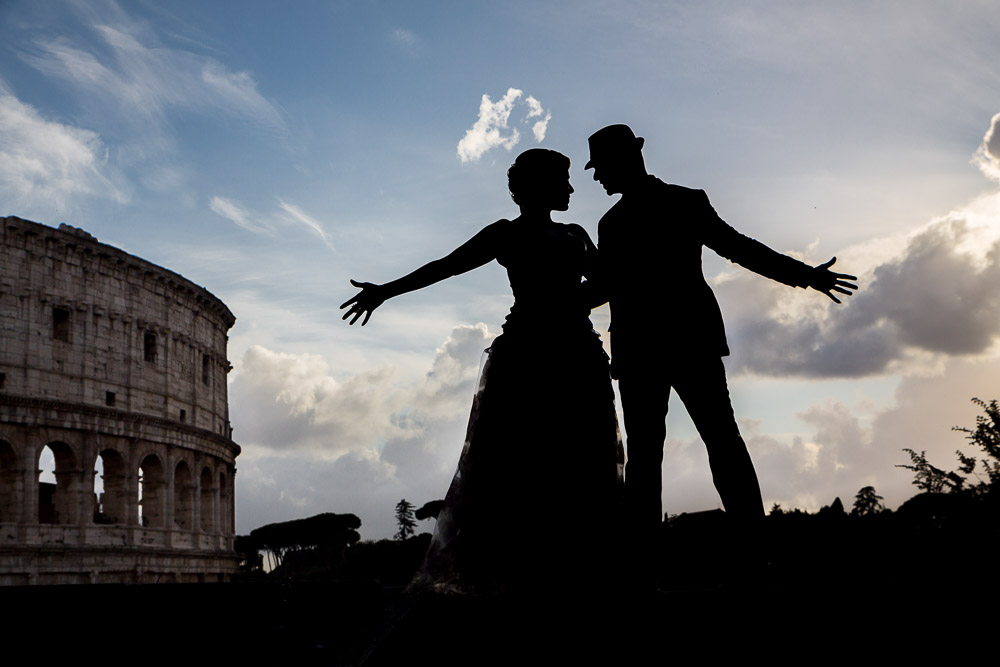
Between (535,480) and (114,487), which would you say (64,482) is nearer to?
(114,487)

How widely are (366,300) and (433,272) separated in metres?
0.38

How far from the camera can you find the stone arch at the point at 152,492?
36906mm

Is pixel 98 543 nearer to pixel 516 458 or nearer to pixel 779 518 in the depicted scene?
pixel 779 518

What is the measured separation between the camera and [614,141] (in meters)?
4.00

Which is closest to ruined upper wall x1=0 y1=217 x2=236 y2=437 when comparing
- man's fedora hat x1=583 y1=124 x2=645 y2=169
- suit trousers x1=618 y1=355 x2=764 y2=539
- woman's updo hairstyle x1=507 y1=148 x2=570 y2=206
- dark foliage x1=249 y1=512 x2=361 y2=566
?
dark foliage x1=249 y1=512 x2=361 y2=566

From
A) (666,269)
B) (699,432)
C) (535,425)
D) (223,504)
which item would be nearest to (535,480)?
(535,425)

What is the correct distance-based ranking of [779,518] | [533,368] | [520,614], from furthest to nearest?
[779,518] → [533,368] → [520,614]

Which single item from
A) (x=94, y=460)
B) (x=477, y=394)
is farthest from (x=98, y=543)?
(x=477, y=394)

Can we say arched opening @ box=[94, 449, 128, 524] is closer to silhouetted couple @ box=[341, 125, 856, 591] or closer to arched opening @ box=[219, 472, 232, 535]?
arched opening @ box=[219, 472, 232, 535]

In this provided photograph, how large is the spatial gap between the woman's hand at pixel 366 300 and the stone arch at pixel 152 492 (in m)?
35.2

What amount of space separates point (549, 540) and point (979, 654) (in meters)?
1.60

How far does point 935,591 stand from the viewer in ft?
10.5

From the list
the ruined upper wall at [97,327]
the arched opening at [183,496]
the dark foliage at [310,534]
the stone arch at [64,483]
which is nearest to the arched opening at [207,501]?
the arched opening at [183,496]

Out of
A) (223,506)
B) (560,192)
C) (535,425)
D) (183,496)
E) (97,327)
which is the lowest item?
(535,425)
